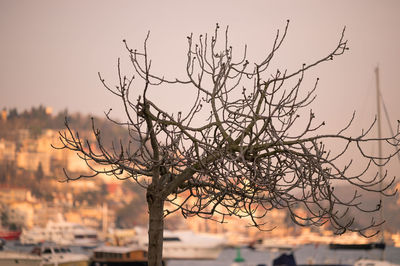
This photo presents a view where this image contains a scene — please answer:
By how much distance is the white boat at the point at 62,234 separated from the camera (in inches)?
3378

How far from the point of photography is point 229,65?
6.06m

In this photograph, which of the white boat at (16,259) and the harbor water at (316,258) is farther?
the harbor water at (316,258)

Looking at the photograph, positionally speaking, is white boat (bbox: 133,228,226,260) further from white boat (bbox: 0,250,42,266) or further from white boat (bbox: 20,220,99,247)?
white boat (bbox: 0,250,42,266)

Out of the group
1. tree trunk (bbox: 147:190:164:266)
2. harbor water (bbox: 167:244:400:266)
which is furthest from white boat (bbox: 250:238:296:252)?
tree trunk (bbox: 147:190:164:266)

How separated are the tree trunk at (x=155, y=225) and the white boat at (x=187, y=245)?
54602mm

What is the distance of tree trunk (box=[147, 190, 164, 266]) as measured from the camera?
6.16m

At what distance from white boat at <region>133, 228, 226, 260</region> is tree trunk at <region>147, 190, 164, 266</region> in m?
54.6

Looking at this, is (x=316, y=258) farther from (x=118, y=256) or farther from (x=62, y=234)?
(x=118, y=256)

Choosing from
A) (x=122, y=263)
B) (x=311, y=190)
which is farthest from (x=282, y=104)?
(x=122, y=263)

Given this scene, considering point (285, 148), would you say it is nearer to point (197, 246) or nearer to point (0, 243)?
point (197, 246)

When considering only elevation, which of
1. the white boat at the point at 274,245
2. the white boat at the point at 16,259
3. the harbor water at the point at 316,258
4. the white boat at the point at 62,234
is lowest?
the white boat at the point at 16,259

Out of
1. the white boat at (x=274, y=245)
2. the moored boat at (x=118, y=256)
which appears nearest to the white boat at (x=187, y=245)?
the white boat at (x=274, y=245)

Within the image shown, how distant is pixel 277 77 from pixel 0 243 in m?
66.0

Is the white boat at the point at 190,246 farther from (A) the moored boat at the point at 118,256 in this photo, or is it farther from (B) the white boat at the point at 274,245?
(A) the moored boat at the point at 118,256
